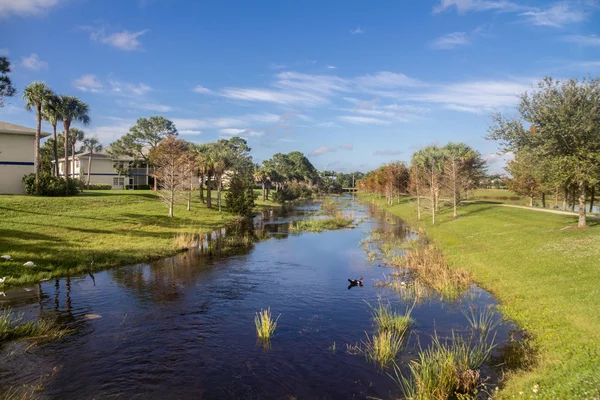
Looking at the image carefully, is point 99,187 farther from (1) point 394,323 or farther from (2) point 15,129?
(1) point 394,323

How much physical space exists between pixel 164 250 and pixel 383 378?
2345cm

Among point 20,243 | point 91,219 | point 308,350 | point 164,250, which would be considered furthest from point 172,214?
point 308,350

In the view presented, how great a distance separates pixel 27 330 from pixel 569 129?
33.1m

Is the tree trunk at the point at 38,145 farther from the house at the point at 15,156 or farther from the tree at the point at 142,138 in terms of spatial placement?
the tree at the point at 142,138

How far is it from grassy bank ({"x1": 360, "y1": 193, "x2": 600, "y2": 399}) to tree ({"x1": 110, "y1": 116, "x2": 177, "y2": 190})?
7589 cm

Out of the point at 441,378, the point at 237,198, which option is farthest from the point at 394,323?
the point at 237,198

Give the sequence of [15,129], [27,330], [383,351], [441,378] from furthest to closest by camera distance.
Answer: [15,129], [27,330], [383,351], [441,378]

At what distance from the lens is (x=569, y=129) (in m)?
26.8

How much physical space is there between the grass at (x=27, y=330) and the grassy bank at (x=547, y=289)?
14958 mm

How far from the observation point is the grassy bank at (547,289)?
9930mm

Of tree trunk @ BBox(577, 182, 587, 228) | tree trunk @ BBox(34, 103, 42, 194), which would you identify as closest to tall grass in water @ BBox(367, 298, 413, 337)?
tree trunk @ BBox(577, 182, 587, 228)

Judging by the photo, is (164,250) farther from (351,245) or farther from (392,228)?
(392,228)

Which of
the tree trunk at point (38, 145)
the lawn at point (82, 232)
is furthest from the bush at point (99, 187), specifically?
the lawn at point (82, 232)

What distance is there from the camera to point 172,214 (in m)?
47.7
